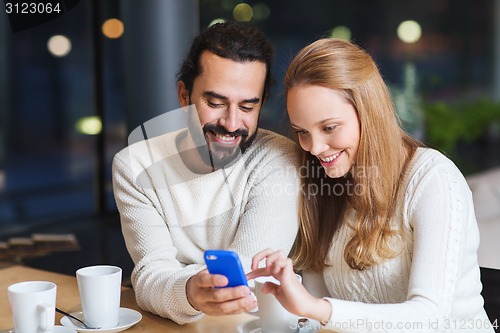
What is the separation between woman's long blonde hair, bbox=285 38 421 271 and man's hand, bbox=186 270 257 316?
40 centimetres

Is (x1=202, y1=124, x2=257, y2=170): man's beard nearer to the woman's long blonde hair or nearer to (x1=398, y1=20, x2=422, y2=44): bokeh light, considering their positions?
the woman's long blonde hair

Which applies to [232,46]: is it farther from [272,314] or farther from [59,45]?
[59,45]

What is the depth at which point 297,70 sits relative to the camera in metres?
1.67

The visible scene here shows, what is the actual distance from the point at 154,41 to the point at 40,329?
9.08 feet

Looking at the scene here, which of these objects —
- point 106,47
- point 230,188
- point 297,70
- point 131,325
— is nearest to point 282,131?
point 230,188

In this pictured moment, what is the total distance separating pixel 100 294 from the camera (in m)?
1.45

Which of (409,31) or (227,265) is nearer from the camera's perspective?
(227,265)

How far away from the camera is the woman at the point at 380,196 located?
1.56 m

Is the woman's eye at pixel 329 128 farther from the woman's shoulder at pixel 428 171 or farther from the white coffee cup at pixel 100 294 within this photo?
the white coffee cup at pixel 100 294

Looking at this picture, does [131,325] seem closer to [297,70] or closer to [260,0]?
[297,70]

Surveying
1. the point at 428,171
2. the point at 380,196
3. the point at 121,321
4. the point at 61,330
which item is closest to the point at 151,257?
the point at 121,321

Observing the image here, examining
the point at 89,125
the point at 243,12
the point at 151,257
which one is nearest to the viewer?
the point at 151,257

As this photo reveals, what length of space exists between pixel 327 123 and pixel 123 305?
61cm

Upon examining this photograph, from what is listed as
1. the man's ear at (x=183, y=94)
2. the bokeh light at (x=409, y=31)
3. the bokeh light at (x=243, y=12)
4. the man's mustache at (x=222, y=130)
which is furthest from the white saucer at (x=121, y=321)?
the bokeh light at (x=409, y=31)
